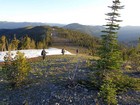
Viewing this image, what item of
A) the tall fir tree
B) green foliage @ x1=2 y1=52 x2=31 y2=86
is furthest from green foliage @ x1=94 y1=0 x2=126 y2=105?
green foliage @ x1=2 y1=52 x2=31 y2=86

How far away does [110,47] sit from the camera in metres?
24.6

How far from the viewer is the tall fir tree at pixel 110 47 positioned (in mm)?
24453

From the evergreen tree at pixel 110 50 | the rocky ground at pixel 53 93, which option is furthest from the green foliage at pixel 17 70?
the evergreen tree at pixel 110 50

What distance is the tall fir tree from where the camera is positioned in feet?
80.2

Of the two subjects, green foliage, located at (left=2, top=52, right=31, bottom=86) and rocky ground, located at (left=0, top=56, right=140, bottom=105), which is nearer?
rocky ground, located at (left=0, top=56, right=140, bottom=105)

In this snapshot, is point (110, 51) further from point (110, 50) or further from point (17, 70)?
point (17, 70)

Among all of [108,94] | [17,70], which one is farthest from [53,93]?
[108,94]

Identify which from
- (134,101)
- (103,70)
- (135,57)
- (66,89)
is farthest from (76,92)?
(135,57)

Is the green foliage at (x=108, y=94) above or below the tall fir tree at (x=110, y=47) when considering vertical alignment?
below

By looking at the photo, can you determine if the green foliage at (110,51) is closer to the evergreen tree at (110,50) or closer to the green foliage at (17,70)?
the evergreen tree at (110,50)

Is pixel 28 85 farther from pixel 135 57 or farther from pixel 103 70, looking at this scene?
pixel 135 57

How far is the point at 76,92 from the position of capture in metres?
24.7

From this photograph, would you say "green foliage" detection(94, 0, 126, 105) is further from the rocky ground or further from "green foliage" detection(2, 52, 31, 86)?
"green foliage" detection(2, 52, 31, 86)

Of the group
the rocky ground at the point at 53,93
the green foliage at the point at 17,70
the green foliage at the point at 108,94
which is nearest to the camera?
the green foliage at the point at 108,94
